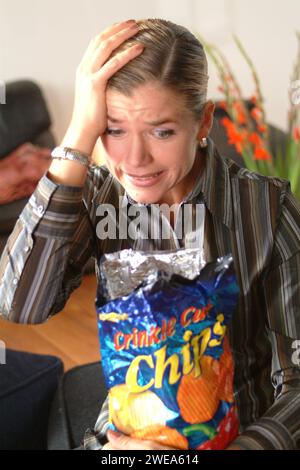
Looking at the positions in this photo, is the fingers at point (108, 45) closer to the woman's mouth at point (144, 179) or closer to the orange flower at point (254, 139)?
the woman's mouth at point (144, 179)

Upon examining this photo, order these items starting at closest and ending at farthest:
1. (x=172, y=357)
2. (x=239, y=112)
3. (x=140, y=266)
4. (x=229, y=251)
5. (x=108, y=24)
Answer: (x=172, y=357) → (x=140, y=266) → (x=229, y=251) → (x=239, y=112) → (x=108, y=24)

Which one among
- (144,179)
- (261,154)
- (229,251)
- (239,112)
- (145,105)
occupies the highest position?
(145,105)

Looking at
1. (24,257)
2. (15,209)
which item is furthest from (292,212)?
(15,209)

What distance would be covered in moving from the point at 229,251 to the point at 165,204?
14 cm

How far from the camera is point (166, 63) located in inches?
38.4

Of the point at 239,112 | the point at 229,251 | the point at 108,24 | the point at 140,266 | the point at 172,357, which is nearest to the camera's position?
the point at 172,357

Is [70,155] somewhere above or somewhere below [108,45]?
below

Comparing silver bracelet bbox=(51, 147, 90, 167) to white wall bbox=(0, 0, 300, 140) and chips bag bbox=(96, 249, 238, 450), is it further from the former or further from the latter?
white wall bbox=(0, 0, 300, 140)

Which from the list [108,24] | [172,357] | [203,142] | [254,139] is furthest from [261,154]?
[172,357]

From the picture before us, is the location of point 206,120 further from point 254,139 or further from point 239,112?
point 239,112

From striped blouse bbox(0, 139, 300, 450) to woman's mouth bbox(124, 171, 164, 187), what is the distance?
8 centimetres

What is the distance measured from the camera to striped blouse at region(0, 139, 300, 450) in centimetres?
104

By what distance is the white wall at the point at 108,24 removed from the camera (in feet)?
11.5

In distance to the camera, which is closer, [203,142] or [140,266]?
[140,266]
